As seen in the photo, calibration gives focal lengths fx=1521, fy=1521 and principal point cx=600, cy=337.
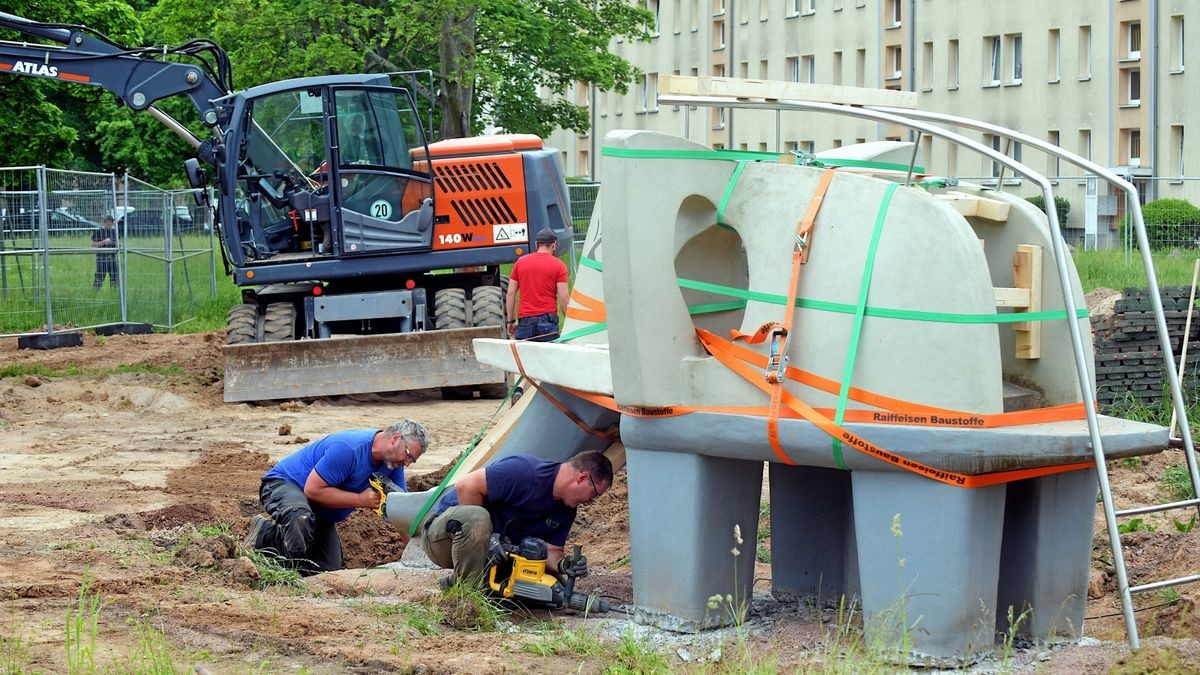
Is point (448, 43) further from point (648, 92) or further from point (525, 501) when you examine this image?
point (648, 92)

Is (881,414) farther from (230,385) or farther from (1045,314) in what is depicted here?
(230,385)

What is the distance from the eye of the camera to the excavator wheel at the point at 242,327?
15305mm

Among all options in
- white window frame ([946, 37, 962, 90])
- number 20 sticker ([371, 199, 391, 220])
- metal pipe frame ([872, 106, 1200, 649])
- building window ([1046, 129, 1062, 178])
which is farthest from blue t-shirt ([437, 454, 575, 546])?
white window frame ([946, 37, 962, 90])

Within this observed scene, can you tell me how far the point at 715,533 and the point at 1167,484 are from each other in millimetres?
4463

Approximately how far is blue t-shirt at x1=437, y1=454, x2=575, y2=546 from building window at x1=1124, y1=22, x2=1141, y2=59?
3428 cm

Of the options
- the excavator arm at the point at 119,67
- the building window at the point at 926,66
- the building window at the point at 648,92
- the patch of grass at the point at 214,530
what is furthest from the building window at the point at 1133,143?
the patch of grass at the point at 214,530

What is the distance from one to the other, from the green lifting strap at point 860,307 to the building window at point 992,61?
129 feet

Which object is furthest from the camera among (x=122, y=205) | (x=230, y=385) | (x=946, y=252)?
(x=122, y=205)

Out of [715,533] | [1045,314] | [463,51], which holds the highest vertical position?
[463,51]

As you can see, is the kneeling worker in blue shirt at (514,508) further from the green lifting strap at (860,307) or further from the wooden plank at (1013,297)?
the wooden plank at (1013,297)

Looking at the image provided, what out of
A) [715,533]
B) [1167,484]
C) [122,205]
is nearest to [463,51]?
[122,205]

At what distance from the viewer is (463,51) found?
3092 centimetres

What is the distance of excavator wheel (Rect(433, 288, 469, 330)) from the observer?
15594 millimetres

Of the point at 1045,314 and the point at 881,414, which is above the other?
the point at 1045,314
